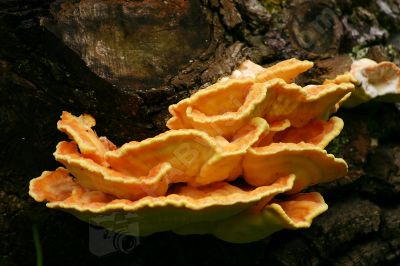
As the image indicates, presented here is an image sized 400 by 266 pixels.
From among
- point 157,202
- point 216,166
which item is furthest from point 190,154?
point 157,202

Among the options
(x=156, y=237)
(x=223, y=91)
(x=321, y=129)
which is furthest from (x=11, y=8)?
(x=321, y=129)

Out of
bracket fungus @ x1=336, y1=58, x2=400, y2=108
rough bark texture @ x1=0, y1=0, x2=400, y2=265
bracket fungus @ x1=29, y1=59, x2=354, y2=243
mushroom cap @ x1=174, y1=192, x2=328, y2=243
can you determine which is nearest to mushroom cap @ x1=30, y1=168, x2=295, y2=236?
bracket fungus @ x1=29, y1=59, x2=354, y2=243

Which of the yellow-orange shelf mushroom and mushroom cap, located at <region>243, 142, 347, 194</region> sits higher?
the yellow-orange shelf mushroom

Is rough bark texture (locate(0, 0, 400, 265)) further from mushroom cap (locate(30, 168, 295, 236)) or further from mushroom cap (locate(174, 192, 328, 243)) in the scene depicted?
mushroom cap (locate(174, 192, 328, 243))

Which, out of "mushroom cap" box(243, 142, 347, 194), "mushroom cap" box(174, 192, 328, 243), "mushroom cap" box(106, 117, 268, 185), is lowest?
"mushroom cap" box(174, 192, 328, 243)

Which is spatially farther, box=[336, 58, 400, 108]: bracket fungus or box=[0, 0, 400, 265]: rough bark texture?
box=[336, 58, 400, 108]: bracket fungus

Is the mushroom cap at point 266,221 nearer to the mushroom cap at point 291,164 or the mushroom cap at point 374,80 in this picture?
the mushroom cap at point 291,164
